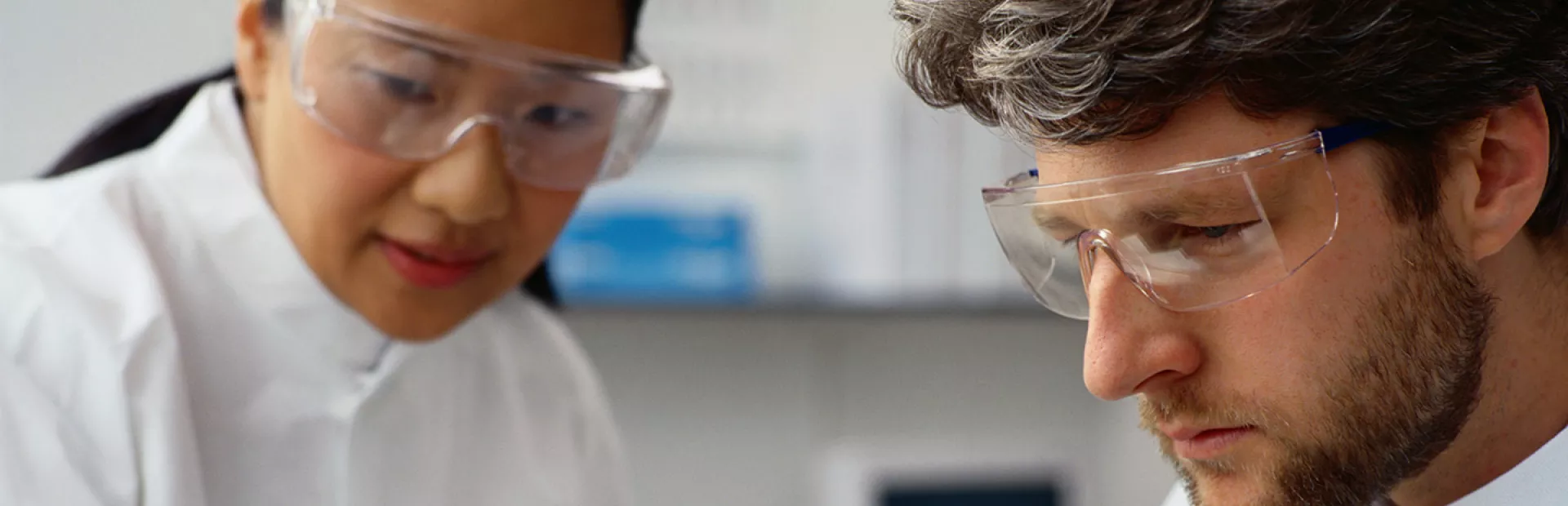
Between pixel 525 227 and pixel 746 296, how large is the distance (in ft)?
3.33

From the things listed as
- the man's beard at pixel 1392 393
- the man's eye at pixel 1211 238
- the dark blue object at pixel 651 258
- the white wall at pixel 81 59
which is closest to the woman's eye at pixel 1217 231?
the man's eye at pixel 1211 238

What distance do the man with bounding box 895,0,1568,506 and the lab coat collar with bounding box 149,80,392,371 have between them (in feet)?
2.26

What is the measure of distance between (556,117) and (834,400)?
4.45 ft

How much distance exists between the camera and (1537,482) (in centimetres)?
95

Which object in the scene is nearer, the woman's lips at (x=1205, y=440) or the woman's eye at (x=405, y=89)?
the woman's lips at (x=1205, y=440)

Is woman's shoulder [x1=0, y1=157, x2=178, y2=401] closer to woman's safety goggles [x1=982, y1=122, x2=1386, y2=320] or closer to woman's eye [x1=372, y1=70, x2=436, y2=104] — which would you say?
woman's eye [x1=372, y1=70, x2=436, y2=104]

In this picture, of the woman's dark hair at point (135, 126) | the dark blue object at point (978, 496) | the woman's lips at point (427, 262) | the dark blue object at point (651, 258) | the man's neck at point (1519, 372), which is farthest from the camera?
the dark blue object at point (978, 496)

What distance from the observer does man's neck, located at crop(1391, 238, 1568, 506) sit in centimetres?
96

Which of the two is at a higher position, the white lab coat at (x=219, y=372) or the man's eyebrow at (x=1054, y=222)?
the man's eyebrow at (x=1054, y=222)

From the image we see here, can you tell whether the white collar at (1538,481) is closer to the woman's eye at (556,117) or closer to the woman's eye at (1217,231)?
the woman's eye at (1217,231)

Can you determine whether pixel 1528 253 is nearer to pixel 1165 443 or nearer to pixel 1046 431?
pixel 1165 443

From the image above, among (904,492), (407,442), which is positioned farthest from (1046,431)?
(407,442)

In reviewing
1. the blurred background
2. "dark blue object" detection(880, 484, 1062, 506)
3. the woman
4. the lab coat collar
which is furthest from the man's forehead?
"dark blue object" detection(880, 484, 1062, 506)

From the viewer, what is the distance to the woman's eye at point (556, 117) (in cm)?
123
